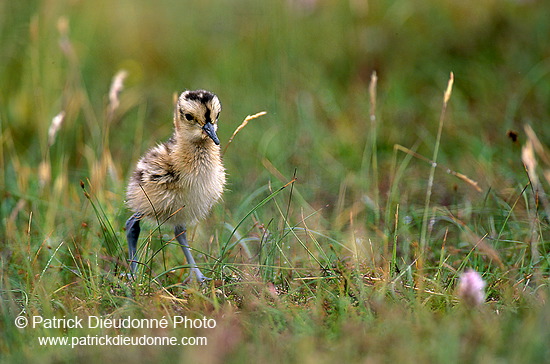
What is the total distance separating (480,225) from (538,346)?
166cm

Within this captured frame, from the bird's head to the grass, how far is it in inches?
18.9

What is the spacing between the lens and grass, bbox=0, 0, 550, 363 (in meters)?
2.86

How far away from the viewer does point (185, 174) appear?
353cm

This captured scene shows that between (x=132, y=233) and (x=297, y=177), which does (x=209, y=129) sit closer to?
(x=132, y=233)

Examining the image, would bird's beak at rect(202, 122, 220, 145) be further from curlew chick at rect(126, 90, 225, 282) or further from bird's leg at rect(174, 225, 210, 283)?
bird's leg at rect(174, 225, 210, 283)

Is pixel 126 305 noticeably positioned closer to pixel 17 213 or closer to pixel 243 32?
pixel 17 213

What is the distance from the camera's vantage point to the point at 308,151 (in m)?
5.42

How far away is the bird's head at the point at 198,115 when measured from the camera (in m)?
3.43

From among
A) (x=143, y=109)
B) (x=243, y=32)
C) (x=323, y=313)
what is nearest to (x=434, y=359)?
(x=323, y=313)

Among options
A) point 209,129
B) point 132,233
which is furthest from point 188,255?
point 209,129

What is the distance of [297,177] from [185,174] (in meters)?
1.60
